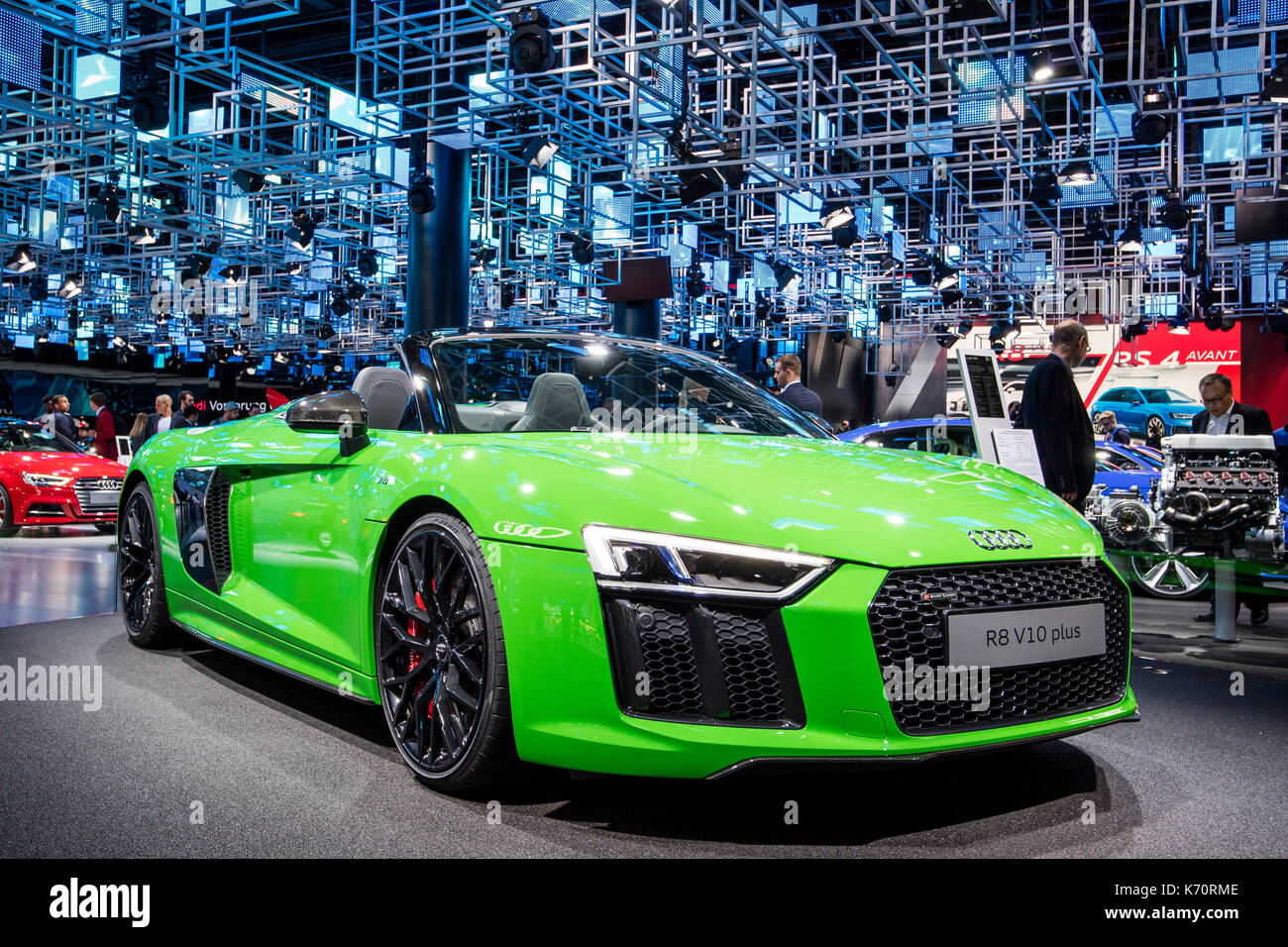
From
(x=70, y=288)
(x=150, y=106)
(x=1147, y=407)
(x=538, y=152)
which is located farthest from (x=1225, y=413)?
(x=70, y=288)

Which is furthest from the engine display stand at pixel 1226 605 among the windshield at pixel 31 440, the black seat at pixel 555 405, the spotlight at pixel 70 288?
the spotlight at pixel 70 288

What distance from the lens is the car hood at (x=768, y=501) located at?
8.07 ft

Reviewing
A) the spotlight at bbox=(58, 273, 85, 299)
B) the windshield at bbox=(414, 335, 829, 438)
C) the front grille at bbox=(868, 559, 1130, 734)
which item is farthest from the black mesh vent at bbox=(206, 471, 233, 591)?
the spotlight at bbox=(58, 273, 85, 299)

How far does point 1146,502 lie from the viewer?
9.63 meters

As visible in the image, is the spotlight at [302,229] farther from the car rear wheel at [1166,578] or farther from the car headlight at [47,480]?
the car rear wheel at [1166,578]

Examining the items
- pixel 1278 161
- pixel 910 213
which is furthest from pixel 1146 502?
pixel 910 213

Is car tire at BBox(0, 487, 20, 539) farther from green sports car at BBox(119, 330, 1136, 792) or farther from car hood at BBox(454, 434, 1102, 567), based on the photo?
car hood at BBox(454, 434, 1102, 567)

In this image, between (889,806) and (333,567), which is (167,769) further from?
(889,806)

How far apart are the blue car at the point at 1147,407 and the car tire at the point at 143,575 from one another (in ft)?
71.4

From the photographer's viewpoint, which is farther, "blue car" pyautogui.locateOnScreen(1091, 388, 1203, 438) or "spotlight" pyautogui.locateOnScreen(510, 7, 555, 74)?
"blue car" pyautogui.locateOnScreen(1091, 388, 1203, 438)

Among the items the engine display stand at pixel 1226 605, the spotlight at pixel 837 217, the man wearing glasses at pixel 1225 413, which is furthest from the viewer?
the spotlight at pixel 837 217

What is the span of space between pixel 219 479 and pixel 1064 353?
4.19 m

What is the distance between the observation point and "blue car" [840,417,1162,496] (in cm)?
1048

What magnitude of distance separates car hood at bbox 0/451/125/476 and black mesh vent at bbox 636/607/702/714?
33.9 ft
